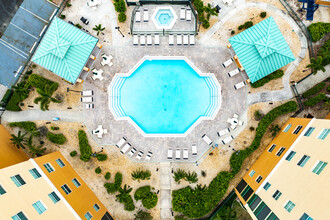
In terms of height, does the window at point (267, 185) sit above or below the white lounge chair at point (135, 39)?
below

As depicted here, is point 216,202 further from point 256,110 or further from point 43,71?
point 43,71

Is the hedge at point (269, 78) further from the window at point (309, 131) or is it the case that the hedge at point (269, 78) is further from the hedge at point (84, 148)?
the hedge at point (84, 148)

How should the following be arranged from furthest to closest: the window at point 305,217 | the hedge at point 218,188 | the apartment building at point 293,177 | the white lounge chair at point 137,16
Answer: the white lounge chair at point 137,16 → the hedge at point 218,188 → the apartment building at point 293,177 → the window at point 305,217

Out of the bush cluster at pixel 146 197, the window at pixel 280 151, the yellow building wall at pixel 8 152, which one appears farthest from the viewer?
the bush cluster at pixel 146 197

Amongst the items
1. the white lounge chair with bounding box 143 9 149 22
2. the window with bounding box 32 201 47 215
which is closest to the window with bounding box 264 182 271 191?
the window with bounding box 32 201 47 215

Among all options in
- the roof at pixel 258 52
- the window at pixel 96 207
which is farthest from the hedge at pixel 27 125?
the roof at pixel 258 52
